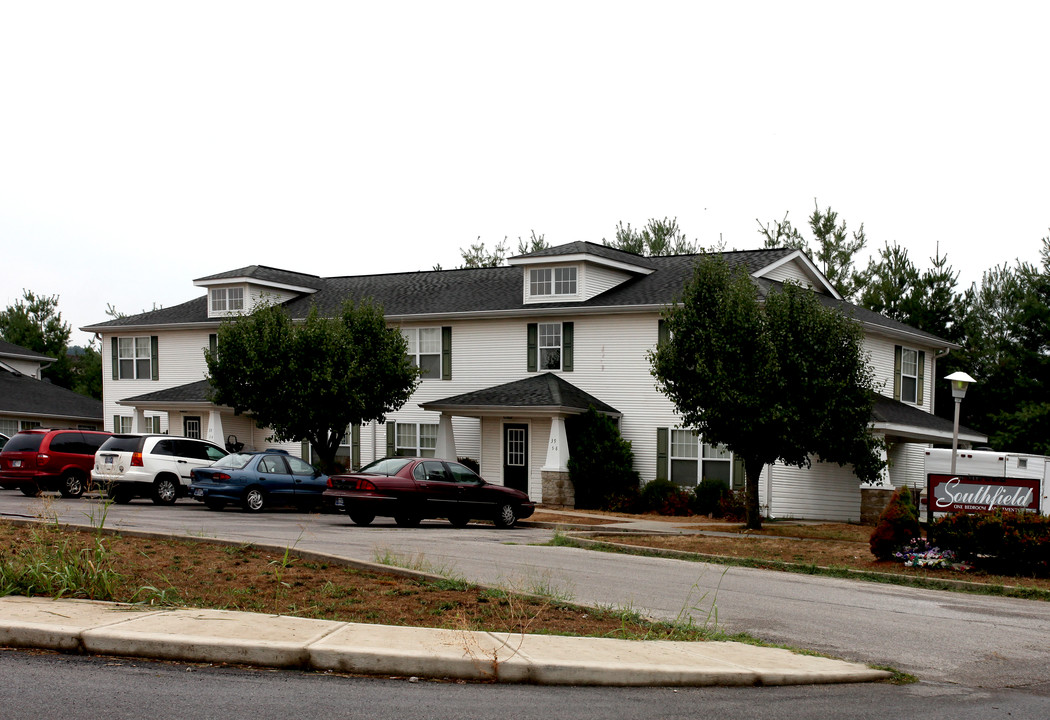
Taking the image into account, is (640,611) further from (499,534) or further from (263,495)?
(263,495)

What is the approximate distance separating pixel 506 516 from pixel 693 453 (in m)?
8.06

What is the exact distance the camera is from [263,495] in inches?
979

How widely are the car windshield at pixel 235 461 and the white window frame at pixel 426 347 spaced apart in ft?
30.9

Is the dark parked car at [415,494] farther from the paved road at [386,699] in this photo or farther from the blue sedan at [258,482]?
the paved road at [386,699]

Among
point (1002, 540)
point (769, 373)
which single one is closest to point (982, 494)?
point (1002, 540)

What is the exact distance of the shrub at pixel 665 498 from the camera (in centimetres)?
2825

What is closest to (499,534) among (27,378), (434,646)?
(434,646)

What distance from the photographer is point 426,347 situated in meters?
34.2

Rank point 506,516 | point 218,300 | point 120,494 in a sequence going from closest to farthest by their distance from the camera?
point 506,516 → point 120,494 → point 218,300

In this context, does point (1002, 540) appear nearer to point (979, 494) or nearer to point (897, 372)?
point (979, 494)

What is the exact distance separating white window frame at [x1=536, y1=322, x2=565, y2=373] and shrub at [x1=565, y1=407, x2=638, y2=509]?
273cm

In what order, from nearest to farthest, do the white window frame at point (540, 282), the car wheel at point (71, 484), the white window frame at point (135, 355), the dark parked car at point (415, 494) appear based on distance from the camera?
the dark parked car at point (415, 494), the car wheel at point (71, 484), the white window frame at point (540, 282), the white window frame at point (135, 355)

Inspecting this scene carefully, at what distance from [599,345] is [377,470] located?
35.8 ft

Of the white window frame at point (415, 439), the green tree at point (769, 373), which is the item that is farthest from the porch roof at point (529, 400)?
the green tree at point (769, 373)
